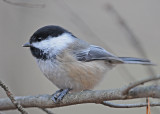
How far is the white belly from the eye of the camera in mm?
1981

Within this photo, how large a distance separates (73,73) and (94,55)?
28cm

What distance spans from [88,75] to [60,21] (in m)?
1.92

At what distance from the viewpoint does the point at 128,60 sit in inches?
86.4

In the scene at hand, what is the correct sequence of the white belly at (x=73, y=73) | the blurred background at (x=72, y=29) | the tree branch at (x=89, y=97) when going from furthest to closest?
the blurred background at (x=72, y=29) < the white belly at (x=73, y=73) < the tree branch at (x=89, y=97)

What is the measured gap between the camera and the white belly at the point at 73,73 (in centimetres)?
198

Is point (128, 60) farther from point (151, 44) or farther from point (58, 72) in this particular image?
point (151, 44)

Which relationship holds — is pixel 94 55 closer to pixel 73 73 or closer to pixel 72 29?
pixel 73 73

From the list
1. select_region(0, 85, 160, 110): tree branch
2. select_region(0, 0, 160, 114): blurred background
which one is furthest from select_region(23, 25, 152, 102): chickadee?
select_region(0, 0, 160, 114): blurred background

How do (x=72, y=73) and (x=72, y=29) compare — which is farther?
(x=72, y=29)

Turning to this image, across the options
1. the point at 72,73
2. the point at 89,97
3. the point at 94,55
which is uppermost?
the point at 94,55

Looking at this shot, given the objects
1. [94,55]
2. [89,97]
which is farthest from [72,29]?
[89,97]

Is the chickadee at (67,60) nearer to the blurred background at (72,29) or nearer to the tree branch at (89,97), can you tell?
the tree branch at (89,97)

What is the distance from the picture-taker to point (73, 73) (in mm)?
1983

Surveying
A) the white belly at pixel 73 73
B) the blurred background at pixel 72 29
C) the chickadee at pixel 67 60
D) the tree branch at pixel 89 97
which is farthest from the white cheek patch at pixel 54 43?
the blurred background at pixel 72 29
